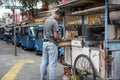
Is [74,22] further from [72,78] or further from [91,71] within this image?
[91,71]

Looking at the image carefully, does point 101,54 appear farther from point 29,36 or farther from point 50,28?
point 29,36

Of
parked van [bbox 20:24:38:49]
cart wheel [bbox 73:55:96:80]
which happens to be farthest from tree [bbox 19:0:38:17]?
cart wheel [bbox 73:55:96:80]

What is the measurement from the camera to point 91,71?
6684 mm

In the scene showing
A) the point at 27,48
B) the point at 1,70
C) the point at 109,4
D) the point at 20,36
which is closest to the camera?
the point at 109,4

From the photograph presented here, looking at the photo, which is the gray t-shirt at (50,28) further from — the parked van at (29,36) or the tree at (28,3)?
the tree at (28,3)

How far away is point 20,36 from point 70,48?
14.5 m

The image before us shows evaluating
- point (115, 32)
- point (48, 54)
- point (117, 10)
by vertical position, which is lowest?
point (48, 54)

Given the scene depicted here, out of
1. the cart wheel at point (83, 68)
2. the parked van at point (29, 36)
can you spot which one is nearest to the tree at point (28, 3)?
the parked van at point (29, 36)

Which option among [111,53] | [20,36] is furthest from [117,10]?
[20,36]

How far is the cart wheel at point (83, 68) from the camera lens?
662 centimetres

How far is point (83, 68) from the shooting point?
7.05 m

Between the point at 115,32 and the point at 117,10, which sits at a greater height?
the point at 117,10

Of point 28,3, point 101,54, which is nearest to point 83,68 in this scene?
point 101,54

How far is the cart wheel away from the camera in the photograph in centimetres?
662
